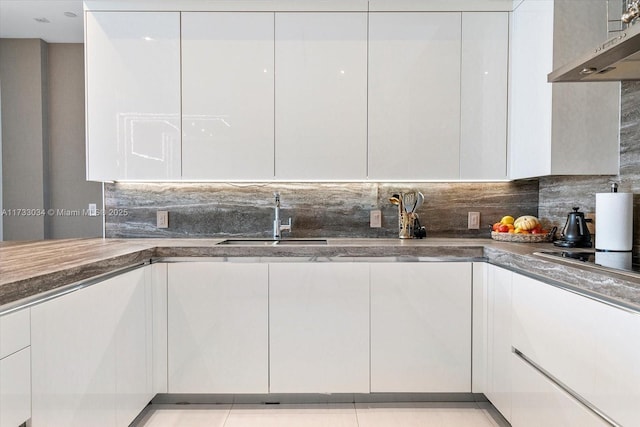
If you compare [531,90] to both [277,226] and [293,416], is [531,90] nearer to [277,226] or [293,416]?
[277,226]

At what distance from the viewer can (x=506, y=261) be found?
1.87 metres

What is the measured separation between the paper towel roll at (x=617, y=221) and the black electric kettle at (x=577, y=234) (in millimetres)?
171

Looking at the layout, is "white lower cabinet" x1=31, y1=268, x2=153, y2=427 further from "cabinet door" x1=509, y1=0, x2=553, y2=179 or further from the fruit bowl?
"cabinet door" x1=509, y1=0, x2=553, y2=179

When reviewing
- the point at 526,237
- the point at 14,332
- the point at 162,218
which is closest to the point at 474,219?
the point at 526,237

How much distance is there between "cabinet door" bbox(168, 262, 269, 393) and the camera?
6.91ft

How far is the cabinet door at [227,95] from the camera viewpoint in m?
2.42

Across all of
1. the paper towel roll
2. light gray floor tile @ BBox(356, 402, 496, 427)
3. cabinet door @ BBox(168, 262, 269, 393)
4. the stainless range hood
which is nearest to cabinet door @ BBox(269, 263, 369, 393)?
cabinet door @ BBox(168, 262, 269, 393)

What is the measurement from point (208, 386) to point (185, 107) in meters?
1.59

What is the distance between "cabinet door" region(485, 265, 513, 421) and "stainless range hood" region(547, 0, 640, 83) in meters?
0.89

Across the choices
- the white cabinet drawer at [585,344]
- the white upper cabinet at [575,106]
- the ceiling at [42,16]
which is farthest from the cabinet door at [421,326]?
the ceiling at [42,16]

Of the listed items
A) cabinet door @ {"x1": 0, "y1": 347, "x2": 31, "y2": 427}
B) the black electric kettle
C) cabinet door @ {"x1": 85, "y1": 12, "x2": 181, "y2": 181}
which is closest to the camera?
cabinet door @ {"x1": 0, "y1": 347, "x2": 31, "y2": 427}

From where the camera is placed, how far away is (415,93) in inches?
95.7

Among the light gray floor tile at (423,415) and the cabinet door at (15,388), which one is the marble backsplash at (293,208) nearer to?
the light gray floor tile at (423,415)

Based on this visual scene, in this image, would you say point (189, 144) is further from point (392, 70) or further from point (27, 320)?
point (27, 320)
